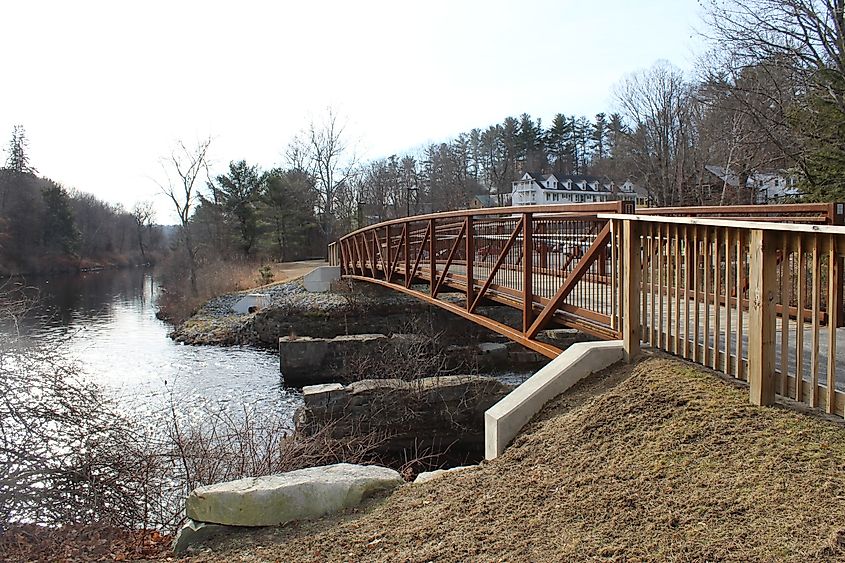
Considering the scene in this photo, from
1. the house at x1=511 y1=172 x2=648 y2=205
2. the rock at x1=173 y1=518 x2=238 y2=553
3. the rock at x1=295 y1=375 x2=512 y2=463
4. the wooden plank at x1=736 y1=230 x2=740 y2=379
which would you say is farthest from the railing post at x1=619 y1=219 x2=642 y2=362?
the house at x1=511 y1=172 x2=648 y2=205

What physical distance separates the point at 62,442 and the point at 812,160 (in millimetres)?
17225

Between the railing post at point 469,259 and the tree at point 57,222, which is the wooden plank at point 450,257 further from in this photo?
the tree at point 57,222

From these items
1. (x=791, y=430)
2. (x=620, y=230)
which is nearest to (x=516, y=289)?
(x=620, y=230)

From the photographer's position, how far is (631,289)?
5.52 m

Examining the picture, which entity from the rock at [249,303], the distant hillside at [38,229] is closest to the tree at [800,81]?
the rock at [249,303]

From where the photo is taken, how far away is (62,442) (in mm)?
7320

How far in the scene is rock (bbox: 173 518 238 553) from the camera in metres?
4.76

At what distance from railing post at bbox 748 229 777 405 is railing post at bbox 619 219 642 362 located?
131cm

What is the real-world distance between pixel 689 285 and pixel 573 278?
125 cm

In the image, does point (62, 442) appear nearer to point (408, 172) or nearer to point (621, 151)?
point (621, 151)

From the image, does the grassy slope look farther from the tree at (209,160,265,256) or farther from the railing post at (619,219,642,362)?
the tree at (209,160,265,256)

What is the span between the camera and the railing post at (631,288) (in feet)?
17.6

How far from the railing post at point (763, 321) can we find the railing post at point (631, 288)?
131 centimetres

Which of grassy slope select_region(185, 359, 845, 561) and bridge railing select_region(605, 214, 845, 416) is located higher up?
bridge railing select_region(605, 214, 845, 416)
